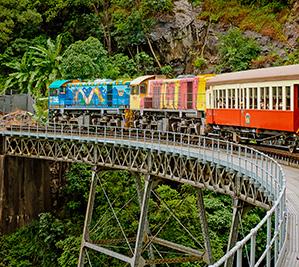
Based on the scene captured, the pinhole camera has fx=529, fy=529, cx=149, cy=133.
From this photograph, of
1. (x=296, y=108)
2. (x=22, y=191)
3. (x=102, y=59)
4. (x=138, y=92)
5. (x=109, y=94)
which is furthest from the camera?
(x=102, y=59)

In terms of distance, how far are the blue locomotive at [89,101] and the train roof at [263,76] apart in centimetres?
965

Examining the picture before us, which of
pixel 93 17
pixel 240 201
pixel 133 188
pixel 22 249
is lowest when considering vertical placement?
pixel 22 249

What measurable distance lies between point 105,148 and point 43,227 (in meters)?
8.54

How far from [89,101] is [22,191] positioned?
780cm

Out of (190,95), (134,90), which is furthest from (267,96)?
Answer: (134,90)

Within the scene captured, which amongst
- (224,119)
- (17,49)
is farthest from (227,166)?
(17,49)

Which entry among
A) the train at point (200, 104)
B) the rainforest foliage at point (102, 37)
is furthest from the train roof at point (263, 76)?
the rainforest foliage at point (102, 37)

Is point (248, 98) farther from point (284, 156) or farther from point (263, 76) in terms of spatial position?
point (284, 156)

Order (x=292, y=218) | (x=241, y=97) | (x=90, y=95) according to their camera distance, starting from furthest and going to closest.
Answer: (x=90, y=95) < (x=241, y=97) < (x=292, y=218)

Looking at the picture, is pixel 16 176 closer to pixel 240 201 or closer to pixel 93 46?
pixel 93 46

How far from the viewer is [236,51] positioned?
1638 inches

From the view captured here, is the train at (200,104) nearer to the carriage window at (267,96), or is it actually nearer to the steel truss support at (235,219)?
the carriage window at (267,96)

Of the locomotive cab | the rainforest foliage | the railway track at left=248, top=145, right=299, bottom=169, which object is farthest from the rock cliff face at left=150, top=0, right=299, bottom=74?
the railway track at left=248, top=145, right=299, bottom=169

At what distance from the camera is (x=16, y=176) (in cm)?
3119
